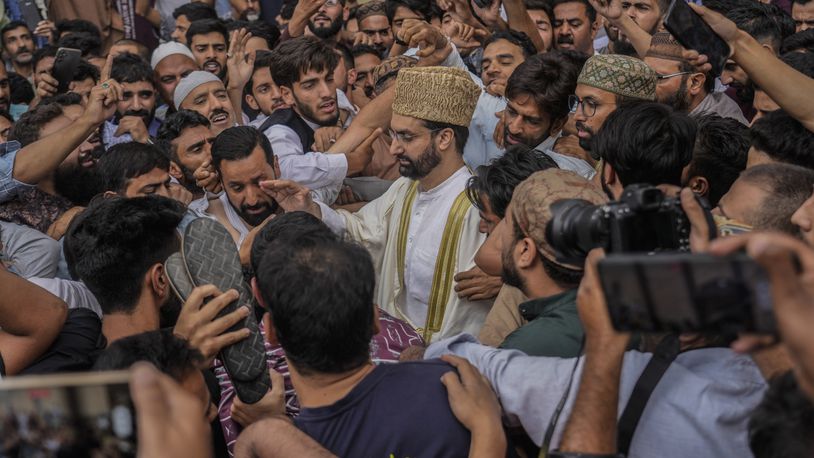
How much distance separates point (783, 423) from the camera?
1495 mm

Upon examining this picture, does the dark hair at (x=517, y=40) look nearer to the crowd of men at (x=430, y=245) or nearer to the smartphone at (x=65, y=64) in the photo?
the crowd of men at (x=430, y=245)

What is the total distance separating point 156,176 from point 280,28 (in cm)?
423

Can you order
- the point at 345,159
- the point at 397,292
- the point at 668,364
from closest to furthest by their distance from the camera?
1. the point at 668,364
2. the point at 397,292
3. the point at 345,159

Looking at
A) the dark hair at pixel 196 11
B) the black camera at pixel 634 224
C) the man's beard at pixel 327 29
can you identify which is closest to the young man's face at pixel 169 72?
the man's beard at pixel 327 29

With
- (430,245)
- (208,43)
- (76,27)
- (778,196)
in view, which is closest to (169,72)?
(208,43)

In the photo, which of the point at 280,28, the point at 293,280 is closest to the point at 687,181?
the point at 293,280

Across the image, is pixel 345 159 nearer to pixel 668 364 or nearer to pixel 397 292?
pixel 397 292

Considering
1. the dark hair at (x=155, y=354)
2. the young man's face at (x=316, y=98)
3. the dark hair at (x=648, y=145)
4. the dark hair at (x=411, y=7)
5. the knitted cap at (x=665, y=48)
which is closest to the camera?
the dark hair at (x=155, y=354)

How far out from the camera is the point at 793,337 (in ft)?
4.04

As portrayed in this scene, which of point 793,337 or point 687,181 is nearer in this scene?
point 793,337

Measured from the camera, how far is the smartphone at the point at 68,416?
131 cm

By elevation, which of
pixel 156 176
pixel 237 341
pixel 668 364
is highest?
pixel 668 364

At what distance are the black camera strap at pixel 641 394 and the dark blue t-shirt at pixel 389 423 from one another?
0.33 meters

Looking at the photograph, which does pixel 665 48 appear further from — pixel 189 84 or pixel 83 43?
pixel 83 43
